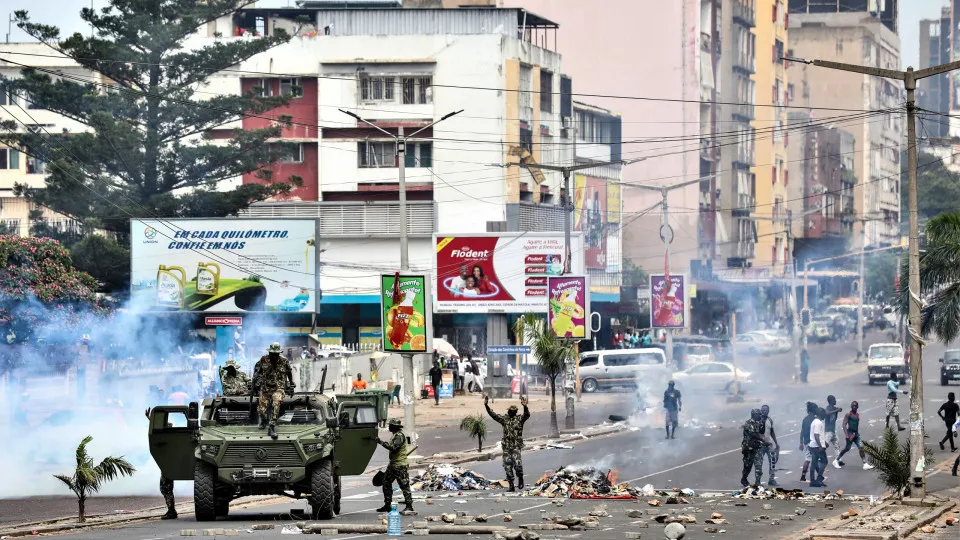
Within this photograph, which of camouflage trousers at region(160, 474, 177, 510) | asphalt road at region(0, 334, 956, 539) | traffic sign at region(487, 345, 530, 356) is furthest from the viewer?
traffic sign at region(487, 345, 530, 356)

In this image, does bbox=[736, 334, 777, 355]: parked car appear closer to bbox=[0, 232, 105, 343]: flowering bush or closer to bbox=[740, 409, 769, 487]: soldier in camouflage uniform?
bbox=[0, 232, 105, 343]: flowering bush

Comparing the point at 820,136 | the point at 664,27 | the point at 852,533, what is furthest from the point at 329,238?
the point at 820,136

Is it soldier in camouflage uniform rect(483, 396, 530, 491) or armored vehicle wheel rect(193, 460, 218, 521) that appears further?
soldier in camouflage uniform rect(483, 396, 530, 491)

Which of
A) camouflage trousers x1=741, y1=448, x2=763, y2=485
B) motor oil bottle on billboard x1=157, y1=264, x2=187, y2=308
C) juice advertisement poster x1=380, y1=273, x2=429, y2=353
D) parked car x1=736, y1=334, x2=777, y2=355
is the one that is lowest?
camouflage trousers x1=741, y1=448, x2=763, y2=485

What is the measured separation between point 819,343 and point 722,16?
2787 centimetres

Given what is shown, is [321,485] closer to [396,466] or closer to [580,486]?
[396,466]

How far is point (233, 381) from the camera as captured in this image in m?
24.8

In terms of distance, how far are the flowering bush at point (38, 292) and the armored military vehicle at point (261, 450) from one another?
59.0ft

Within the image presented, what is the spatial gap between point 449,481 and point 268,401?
864 cm

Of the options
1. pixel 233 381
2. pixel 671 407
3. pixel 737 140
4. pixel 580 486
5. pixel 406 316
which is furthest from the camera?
pixel 737 140

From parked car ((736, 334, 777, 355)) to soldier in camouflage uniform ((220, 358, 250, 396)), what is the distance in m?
64.9

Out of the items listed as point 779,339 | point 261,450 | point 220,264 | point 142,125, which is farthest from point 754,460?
point 779,339

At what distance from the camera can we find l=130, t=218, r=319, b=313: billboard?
60938mm

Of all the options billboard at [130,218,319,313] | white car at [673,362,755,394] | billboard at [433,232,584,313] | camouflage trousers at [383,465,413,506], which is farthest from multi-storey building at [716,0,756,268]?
camouflage trousers at [383,465,413,506]
